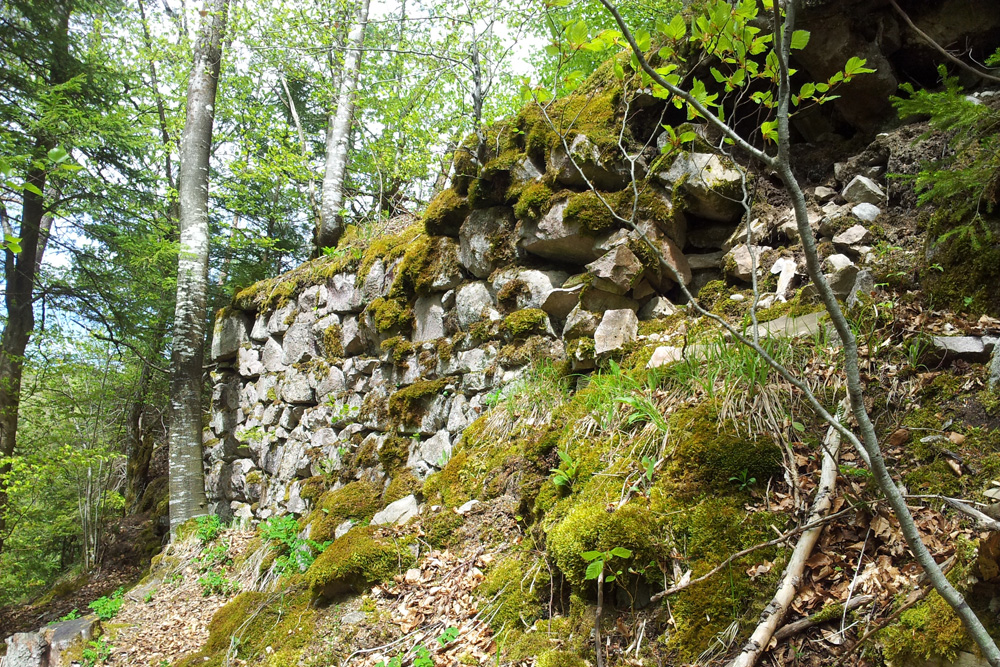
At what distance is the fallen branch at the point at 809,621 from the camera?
1.62 meters

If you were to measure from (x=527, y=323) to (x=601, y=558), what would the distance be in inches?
91.1

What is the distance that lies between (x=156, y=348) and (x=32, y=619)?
4644mm

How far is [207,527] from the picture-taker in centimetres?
635

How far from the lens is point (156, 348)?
9766mm

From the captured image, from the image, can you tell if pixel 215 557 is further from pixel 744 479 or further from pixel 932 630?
pixel 932 630

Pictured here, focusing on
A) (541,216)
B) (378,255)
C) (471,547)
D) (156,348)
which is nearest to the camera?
(471,547)

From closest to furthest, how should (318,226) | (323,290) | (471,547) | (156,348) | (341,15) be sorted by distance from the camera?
(471,547), (323,290), (318,226), (341,15), (156,348)

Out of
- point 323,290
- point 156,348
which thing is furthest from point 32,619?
point 323,290

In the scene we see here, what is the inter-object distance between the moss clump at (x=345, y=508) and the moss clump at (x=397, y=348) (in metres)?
1.27

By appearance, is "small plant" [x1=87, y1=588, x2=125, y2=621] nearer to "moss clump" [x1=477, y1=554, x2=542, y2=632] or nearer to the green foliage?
the green foliage

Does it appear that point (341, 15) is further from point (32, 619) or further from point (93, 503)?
point (32, 619)

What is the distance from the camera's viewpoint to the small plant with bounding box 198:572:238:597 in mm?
4941

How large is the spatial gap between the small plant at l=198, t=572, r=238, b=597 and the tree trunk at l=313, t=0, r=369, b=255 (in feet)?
15.0

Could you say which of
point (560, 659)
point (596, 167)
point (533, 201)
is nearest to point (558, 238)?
point (533, 201)
